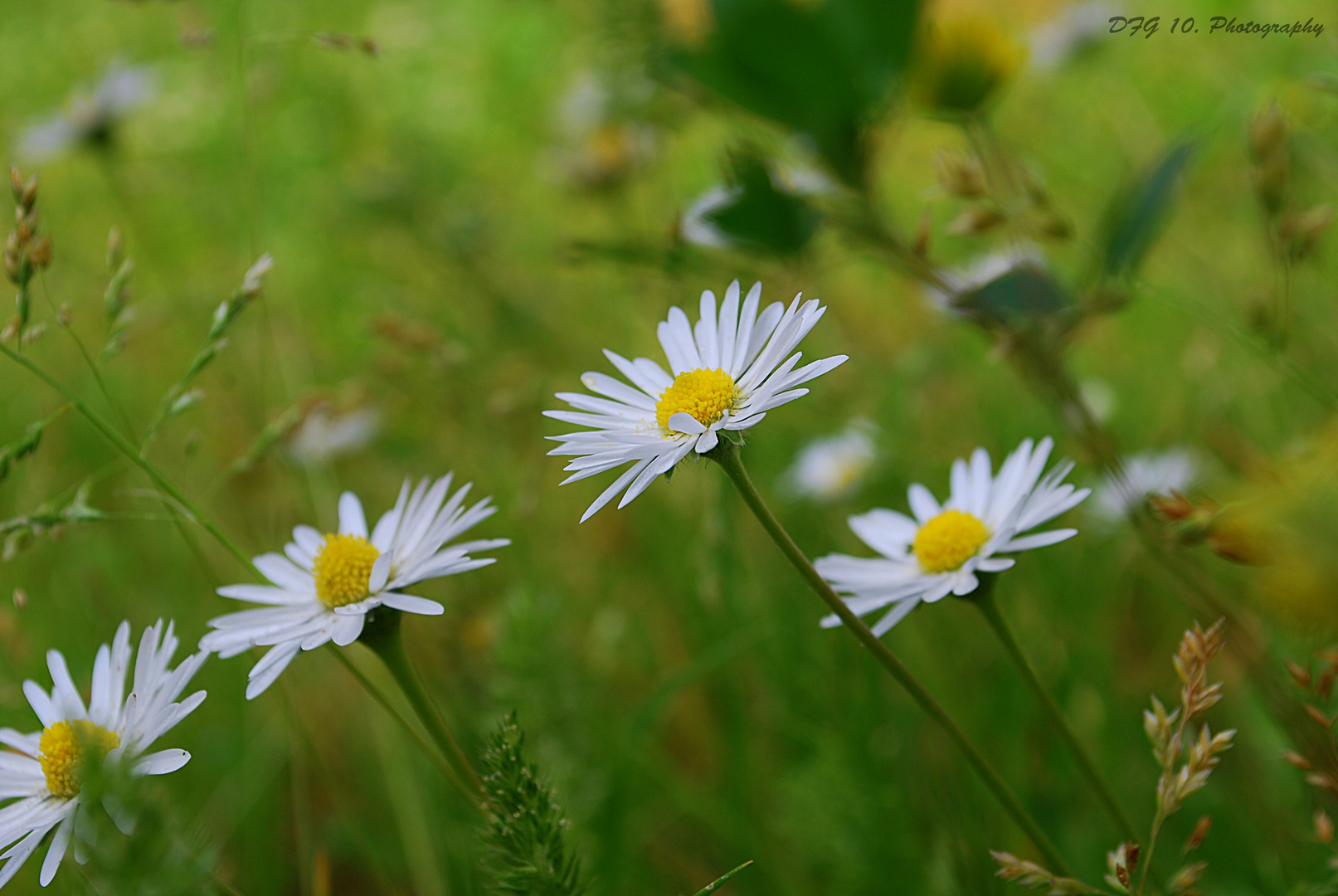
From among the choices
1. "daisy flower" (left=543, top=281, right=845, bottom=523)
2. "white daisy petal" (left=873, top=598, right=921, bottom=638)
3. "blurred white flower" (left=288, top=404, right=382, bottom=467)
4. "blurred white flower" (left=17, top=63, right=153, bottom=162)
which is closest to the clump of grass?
"daisy flower" (left=543, top=281, right=845, bottom=523)

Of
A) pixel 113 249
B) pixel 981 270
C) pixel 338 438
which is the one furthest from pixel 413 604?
pixel 981 270

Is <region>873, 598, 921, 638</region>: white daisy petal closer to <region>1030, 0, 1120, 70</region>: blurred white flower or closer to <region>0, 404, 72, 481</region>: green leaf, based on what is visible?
<region>0, 404, 72, 481</region>: green leaf

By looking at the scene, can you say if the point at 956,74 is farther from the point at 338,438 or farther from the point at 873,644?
the point at 338,438

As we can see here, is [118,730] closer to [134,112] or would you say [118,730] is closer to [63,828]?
[63,828]

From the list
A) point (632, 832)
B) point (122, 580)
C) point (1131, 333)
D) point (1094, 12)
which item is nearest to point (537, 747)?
point (632, 832)

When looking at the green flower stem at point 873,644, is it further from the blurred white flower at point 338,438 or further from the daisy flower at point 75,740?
the blurred white flower at point 338,438

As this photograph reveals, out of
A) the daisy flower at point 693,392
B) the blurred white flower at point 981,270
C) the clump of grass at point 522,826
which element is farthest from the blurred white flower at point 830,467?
the clump of grass at point 522,826
